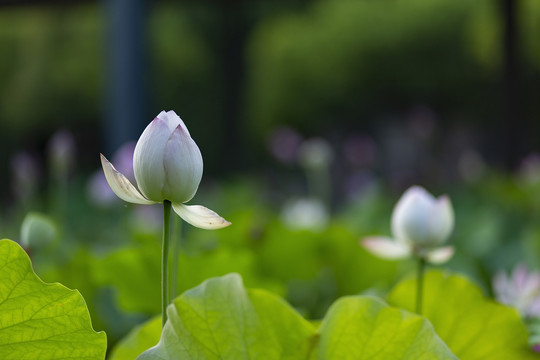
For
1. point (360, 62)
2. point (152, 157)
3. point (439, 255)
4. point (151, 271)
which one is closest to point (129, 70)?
point (151, 271)

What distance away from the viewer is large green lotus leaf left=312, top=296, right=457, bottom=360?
12.7 inches

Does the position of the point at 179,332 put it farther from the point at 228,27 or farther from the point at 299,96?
the point at 228,27

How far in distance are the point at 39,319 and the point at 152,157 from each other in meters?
0.09

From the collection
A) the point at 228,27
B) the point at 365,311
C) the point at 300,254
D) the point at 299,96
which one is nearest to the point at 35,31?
the point at 228,27

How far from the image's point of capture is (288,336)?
0.34 meters

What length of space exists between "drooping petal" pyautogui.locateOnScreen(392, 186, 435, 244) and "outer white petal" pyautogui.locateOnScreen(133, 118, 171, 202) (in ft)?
0.65

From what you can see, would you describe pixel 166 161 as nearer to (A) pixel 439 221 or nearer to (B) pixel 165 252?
(B) pixel 165 252

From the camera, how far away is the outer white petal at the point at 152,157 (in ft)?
1.01

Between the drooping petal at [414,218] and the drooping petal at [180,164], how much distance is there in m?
0.19

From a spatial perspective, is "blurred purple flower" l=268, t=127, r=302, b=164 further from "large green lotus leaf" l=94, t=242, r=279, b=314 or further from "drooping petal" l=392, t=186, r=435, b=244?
"drooping petal" l=392, t=186, r=435, b=244

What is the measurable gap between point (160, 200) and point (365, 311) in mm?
114

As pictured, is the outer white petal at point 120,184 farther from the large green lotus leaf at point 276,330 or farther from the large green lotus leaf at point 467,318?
the large green lotus leaf at point 467,318

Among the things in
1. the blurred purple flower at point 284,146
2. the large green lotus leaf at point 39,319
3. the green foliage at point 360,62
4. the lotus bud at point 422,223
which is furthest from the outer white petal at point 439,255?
the green foliage at point 360,62

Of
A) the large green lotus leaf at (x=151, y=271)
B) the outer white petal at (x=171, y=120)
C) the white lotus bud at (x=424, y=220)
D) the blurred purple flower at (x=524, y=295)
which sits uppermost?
the outer white petal at (x=171, y=120)
